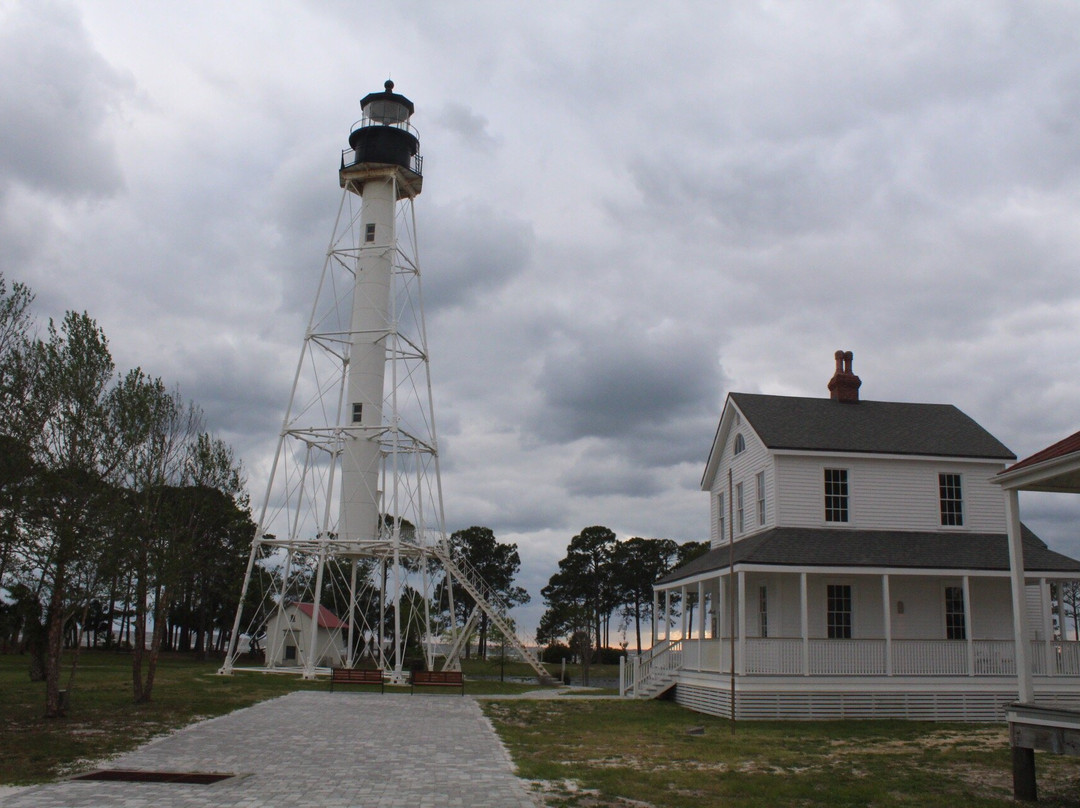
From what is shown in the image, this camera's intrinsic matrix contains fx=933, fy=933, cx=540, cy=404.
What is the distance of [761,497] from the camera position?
2681 cm

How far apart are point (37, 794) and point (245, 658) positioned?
50.4 m

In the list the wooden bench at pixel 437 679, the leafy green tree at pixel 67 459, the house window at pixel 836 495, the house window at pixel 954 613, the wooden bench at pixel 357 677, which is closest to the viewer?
the leafy green tree at pixel 67 459

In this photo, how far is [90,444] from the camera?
59.2ft

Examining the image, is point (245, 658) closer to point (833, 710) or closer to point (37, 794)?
point (833, 710)

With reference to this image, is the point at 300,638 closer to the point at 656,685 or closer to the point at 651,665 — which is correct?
the point at 651,665

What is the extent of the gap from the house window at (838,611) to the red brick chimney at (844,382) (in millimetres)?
7037

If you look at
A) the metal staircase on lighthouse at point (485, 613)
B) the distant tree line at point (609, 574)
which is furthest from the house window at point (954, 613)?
the distant tree line at point (609, 574)

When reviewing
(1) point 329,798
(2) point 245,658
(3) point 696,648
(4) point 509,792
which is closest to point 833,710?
(3) point 696,648

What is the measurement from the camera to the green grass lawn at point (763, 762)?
1188cm

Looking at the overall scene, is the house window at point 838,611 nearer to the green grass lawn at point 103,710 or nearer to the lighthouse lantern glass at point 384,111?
the green grass lawn at point 103,710

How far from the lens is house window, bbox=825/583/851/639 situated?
984 inches

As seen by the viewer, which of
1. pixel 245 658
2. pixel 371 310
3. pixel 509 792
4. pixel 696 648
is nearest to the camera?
pixel 509 792

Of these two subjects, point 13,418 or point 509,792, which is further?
point 13,418

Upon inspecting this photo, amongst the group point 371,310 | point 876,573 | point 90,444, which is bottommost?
point 876,573
